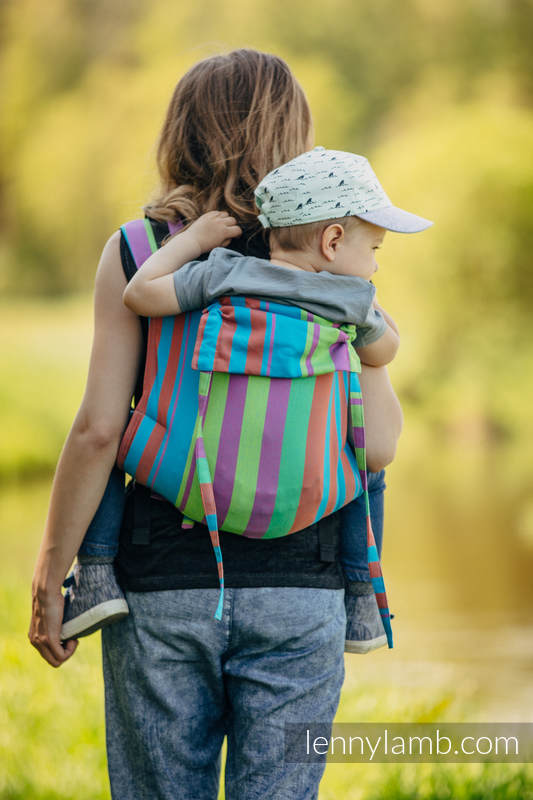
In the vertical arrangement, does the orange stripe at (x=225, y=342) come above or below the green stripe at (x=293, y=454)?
above

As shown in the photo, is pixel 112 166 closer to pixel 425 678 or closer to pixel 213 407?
pixel 425 678

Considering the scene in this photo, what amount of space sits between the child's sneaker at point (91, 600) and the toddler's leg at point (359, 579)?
29cm

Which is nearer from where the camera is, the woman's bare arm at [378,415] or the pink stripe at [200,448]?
the pink stripe at [200,448]

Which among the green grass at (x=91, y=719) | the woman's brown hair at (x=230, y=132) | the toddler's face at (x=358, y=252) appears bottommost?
the green grass at (x=91, y=719)

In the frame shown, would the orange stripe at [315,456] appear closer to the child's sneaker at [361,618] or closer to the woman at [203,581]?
the woman at [203,581]

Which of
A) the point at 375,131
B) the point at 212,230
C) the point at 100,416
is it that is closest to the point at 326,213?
the point at 212,230

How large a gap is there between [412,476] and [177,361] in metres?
7.58

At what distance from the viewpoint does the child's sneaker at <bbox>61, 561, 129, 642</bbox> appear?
1157 mm

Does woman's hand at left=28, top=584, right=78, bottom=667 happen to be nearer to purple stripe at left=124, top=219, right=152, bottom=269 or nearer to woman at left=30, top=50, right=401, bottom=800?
woman at left=30, top=50, right=401, bottom=800

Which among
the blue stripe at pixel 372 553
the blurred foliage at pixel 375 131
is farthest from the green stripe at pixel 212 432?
the blurred foliage at pixel 375 131

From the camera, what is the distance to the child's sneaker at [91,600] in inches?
45.6

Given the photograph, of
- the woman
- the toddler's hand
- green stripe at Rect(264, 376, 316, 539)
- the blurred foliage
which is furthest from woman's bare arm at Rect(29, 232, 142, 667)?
the blurred foliage

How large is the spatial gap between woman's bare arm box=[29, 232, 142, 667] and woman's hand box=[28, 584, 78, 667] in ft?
0.14

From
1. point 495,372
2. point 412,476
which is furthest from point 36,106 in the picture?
point 412,476
